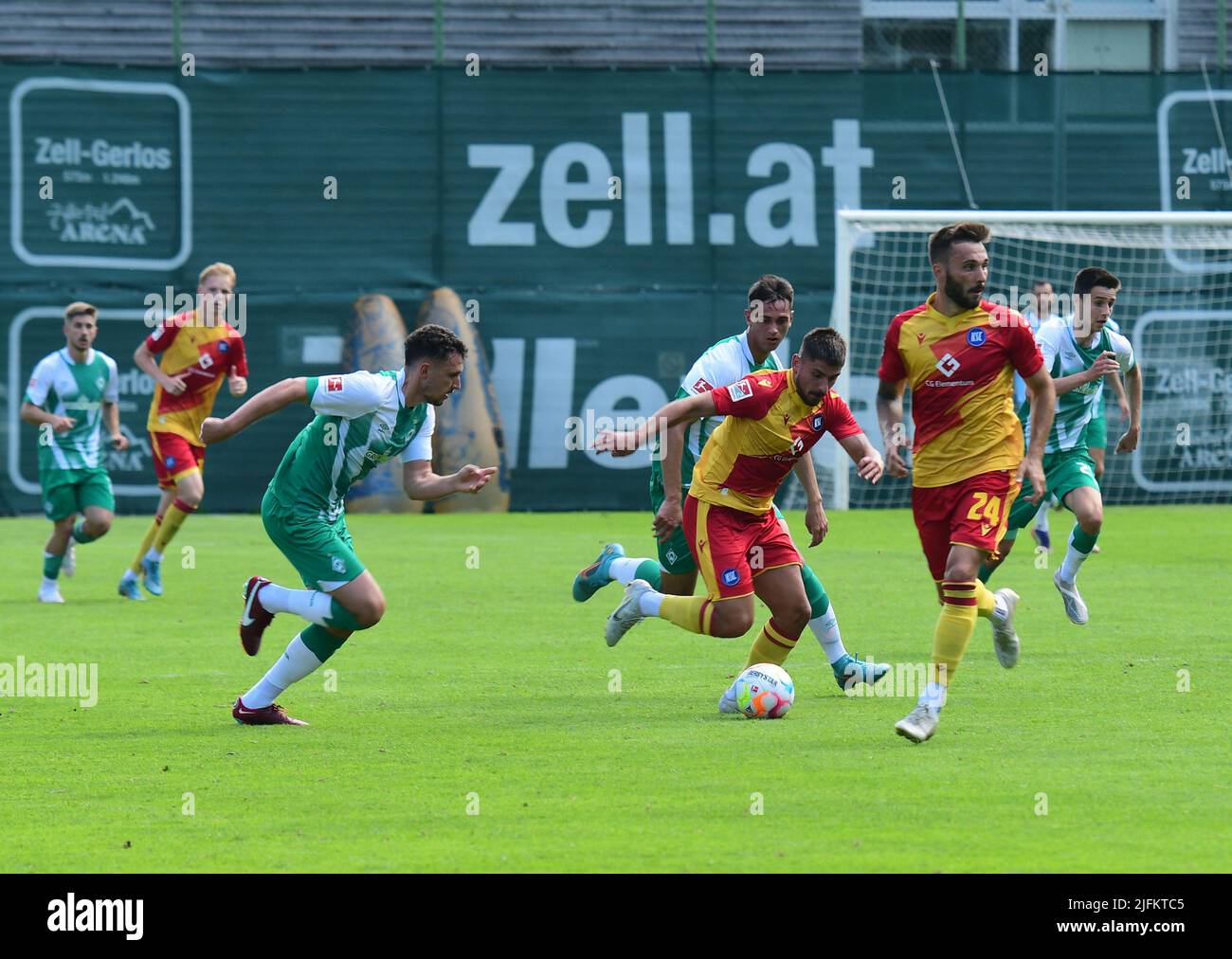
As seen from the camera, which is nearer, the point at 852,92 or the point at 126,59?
the point at 852,92

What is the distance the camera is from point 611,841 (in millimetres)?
5805

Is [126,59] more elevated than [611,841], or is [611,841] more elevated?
[126,59]

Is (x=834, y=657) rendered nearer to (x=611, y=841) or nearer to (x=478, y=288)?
(x=611, y=841)

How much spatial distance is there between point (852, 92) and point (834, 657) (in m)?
13.8

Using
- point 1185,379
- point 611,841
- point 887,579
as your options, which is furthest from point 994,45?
point 611,841

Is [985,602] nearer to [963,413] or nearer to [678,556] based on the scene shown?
[963,413]

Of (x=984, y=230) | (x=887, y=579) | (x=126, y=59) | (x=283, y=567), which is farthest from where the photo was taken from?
(x=126, y=59)

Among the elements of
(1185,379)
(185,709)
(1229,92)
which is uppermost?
(1229,92)

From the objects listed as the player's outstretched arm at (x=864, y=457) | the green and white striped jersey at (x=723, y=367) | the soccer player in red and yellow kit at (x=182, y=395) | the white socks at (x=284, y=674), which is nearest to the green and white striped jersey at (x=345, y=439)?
the white socks at (x=284, y=674)

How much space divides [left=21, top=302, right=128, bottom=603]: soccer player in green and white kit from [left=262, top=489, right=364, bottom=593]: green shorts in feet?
18.0

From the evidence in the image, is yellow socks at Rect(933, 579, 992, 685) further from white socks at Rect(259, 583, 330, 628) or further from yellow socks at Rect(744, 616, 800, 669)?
white socks at Rect(259, 583, 330, 628)

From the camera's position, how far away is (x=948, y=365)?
8023 mm

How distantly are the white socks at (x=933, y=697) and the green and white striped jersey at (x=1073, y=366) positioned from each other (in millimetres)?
4504

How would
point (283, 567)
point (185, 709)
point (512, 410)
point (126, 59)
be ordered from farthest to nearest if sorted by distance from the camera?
point (126, 59) → point (512, 410) → point (283, 567) → point (185, 709)
